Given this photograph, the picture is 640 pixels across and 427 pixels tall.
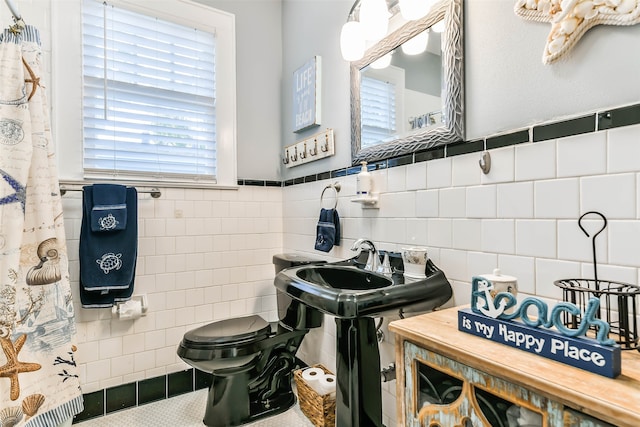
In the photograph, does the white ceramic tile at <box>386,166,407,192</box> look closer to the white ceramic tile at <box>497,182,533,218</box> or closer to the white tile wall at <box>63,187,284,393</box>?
the white ceramic tile at <box>497,182,533,218</box>

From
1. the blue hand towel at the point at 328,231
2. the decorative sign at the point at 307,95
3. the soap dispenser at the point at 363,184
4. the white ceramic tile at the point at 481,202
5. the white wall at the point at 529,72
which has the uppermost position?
the decorative sign at the point at 307,95

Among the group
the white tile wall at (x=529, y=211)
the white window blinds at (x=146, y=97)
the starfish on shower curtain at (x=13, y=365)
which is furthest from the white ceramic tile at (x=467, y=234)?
the starfish on shower curtain at (x=13, y=365)

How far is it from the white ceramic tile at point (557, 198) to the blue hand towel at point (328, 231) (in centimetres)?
95

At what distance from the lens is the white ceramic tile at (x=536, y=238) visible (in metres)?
0.91

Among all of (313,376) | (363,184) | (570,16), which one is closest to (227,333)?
(313,376)

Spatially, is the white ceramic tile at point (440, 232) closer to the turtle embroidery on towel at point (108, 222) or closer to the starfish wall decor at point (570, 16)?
the starfish wall decor at point (570, 16)

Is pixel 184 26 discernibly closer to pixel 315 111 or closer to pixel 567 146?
pixel 315 111

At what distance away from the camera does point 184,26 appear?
6.63ft

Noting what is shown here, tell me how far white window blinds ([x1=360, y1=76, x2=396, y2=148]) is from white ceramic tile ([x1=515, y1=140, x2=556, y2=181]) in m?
0.57

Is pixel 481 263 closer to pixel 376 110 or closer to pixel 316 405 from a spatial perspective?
pixel 376 110

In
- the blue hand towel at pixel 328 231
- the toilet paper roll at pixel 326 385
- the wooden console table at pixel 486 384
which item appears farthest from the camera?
the blue hand towel at pixel 328 231

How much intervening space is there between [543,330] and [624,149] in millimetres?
492

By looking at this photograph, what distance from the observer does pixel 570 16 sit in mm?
835

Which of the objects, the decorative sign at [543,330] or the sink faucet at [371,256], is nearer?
the decorative sign at [543,330]
